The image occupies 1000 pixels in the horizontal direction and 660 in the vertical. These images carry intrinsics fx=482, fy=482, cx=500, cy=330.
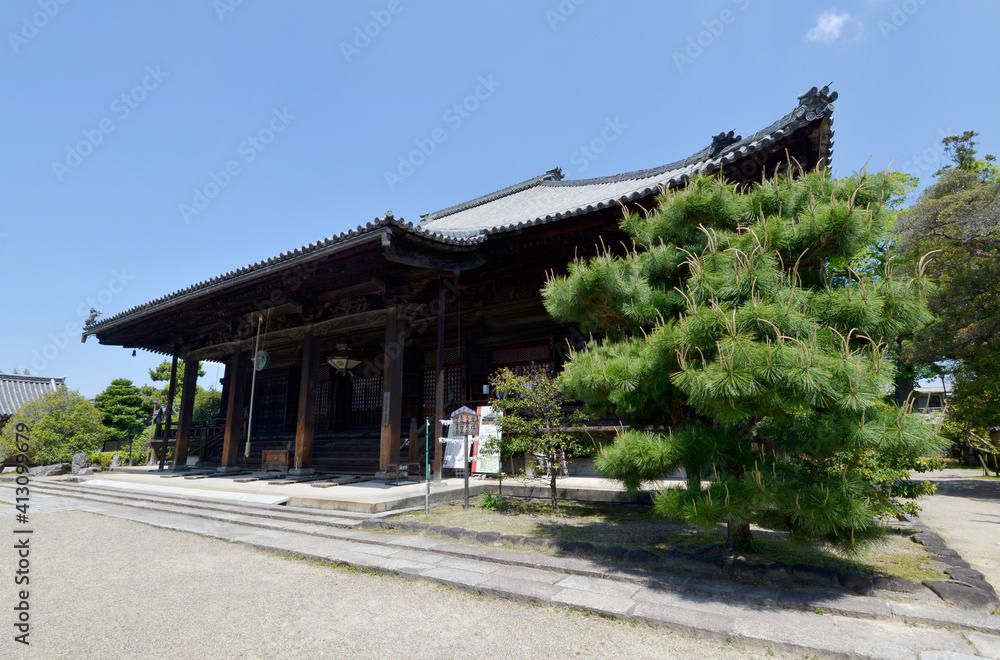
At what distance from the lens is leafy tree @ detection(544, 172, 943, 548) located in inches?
122

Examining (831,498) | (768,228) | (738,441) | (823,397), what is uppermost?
(768,228)

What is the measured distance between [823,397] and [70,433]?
2278 centimetres

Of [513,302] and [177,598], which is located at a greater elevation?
[513,302]

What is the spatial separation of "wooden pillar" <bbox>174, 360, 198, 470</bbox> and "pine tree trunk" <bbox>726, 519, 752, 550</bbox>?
14251mm

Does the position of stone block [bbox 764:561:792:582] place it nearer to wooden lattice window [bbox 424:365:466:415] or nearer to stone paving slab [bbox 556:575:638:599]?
stone paving slab [bbox 556:575:638:599]

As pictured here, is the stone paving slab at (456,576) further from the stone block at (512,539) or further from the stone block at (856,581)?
the stone block at (856,581)

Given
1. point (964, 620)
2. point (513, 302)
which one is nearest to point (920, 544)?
point (964, 620)

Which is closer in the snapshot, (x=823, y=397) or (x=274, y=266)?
(x=823, y=397)

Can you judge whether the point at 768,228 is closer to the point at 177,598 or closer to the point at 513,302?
the point at 177,598

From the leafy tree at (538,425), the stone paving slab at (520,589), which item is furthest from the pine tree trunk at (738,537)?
the leafy tree at (538,425)

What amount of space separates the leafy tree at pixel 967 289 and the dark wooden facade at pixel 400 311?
22.3ft

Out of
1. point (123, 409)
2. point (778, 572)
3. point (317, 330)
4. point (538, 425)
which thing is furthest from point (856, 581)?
point (123, 409)

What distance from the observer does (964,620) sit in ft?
9.25

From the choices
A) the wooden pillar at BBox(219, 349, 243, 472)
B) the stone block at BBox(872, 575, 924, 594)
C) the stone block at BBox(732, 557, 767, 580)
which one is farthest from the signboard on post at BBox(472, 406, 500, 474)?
the wooden pillar at BBox(219, 349, 243, 472)
